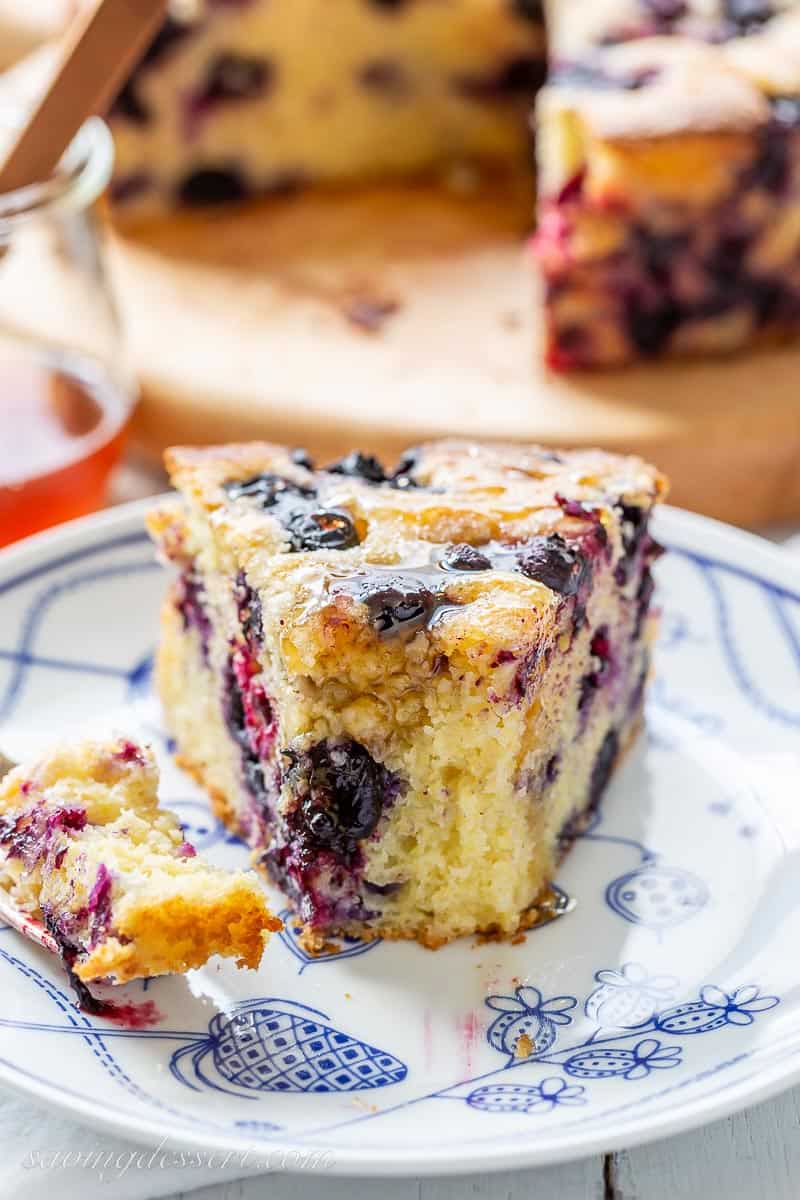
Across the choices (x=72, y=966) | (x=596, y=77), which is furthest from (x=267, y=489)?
(x=596, y=77)

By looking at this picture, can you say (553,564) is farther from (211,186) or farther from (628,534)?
(211,186)

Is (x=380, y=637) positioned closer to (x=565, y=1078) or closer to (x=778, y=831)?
(x=565, y=1078)

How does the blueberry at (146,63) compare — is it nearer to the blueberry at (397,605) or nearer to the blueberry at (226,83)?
→ the blueberry at (226,83)

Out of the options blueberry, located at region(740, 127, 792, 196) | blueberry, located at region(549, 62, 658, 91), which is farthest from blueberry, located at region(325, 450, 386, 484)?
blueberry, located at region(549, 62, 658, 91)

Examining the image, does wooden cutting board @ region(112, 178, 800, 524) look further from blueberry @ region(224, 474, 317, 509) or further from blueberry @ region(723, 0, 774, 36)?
blueberry @ region(224, 474, 317, 509)

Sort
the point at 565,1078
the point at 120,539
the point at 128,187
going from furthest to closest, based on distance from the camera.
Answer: the point at 128,187, the point at 120,539, the point at 565,1078

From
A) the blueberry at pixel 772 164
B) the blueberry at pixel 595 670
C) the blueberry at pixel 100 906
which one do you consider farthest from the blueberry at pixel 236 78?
the blueberry at pixel 100 906

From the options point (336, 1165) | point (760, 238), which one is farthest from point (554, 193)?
point (336, 1165)
